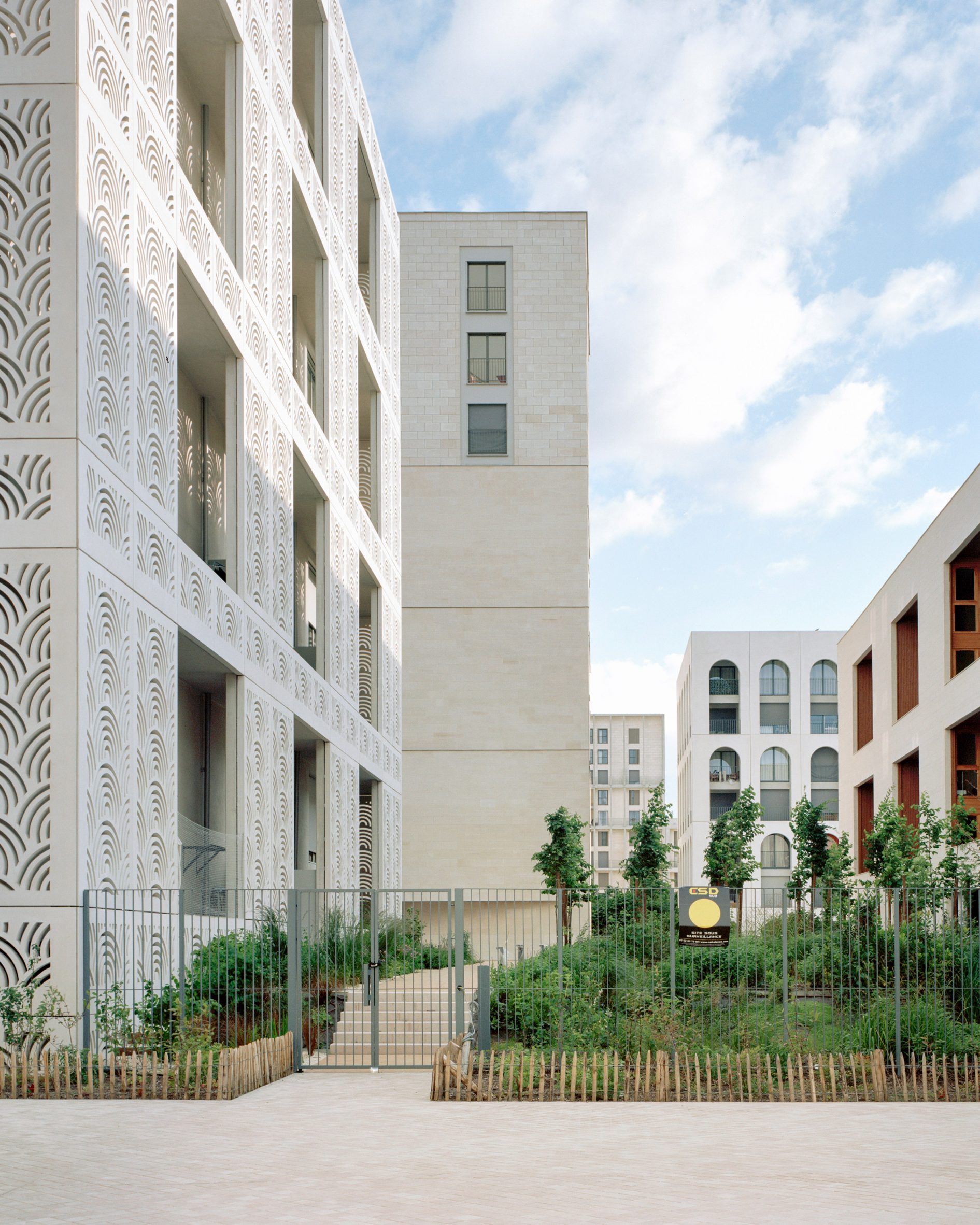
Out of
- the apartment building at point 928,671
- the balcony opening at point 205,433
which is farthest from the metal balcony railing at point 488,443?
the balcony opening at point 205,433

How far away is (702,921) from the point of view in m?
18.5

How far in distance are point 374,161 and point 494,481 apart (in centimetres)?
1378

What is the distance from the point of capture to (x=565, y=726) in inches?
1945

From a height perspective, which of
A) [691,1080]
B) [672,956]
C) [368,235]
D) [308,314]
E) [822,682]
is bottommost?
[691,1080]

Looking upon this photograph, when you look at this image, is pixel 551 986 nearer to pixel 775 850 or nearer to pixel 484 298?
pixel 484 298

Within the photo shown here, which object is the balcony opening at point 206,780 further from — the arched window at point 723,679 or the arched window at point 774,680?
the arched window at point 774,680

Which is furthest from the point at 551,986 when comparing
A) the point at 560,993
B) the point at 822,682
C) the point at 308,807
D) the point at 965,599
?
the point at 822,682

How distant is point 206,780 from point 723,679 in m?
79.3

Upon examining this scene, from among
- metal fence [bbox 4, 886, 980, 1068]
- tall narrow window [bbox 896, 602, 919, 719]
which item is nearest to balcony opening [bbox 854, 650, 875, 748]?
tall narrow window [bbox 896, 602, 919, 719]

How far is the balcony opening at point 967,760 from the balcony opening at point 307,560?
59.2 ft

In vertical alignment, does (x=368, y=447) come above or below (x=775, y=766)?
above

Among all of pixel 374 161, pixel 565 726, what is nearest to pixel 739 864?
pixel 565 726

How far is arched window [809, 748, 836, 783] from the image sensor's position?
99500 mm

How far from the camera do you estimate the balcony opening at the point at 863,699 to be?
57469 mm
